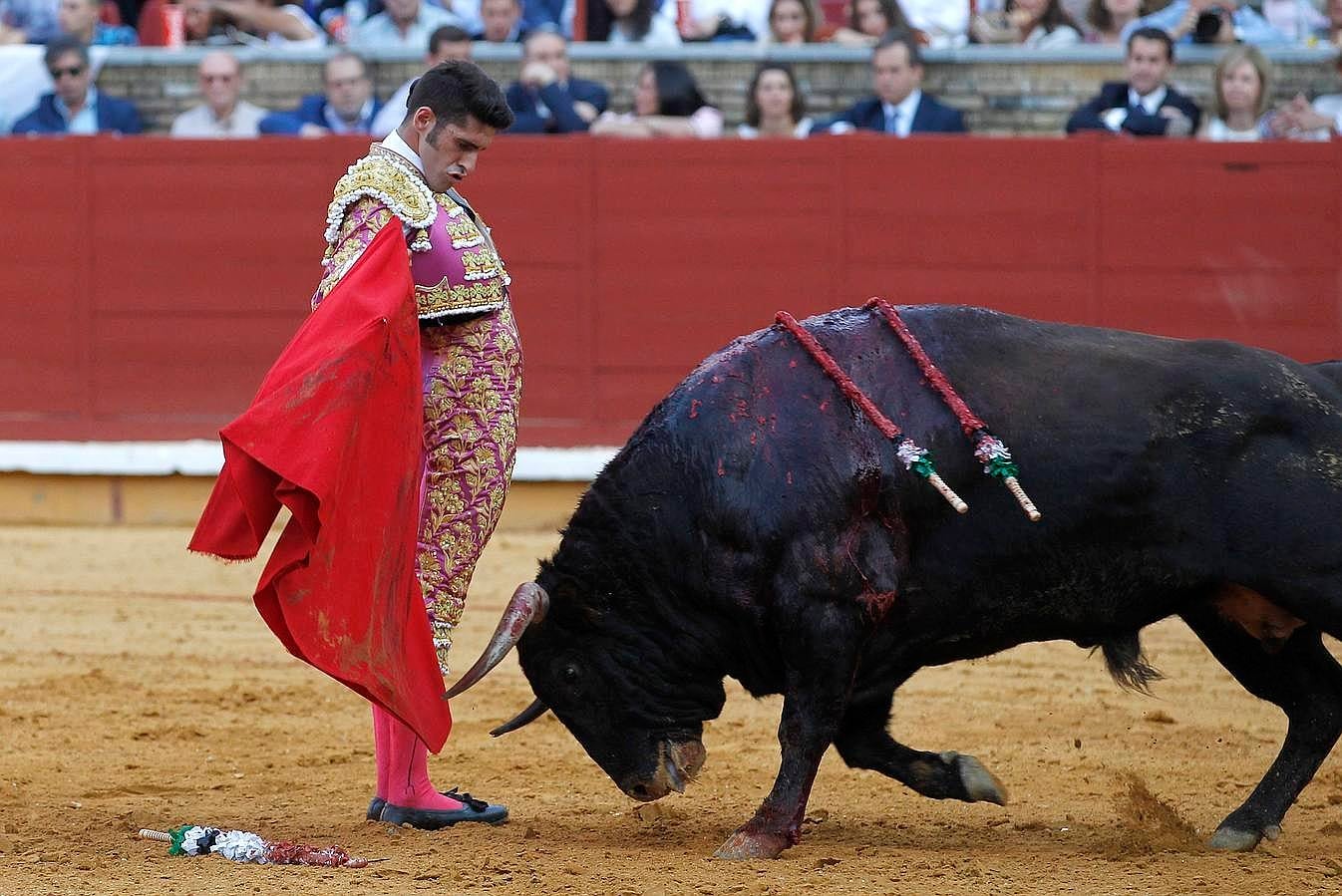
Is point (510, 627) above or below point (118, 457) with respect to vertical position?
above

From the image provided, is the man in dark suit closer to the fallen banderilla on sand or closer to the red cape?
the red cape

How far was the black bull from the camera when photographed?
11.4 feet

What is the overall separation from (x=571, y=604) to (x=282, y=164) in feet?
17.8

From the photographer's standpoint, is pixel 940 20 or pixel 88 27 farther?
pixel 88 27

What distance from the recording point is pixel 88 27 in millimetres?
9305

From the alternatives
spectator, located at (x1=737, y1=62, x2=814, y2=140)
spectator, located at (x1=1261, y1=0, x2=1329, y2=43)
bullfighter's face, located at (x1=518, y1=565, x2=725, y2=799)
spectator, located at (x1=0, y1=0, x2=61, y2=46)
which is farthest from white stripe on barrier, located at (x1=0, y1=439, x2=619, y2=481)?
bullfighter's face, located at (x1=518, y1=565, x2=725, y2=799)

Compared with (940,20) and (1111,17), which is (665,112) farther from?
(1111,17)

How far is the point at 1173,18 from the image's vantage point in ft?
28.5

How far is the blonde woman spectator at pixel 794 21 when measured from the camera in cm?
884

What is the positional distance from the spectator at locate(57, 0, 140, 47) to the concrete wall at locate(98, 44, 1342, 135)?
188 mm

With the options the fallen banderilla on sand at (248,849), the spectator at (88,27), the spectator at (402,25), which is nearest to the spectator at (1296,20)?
the spectator at (402,25)

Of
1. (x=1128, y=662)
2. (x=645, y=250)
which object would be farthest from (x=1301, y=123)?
(x=1128, y=662)

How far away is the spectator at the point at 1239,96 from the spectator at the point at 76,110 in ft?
15.9

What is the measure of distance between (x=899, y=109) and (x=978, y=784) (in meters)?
5.17
